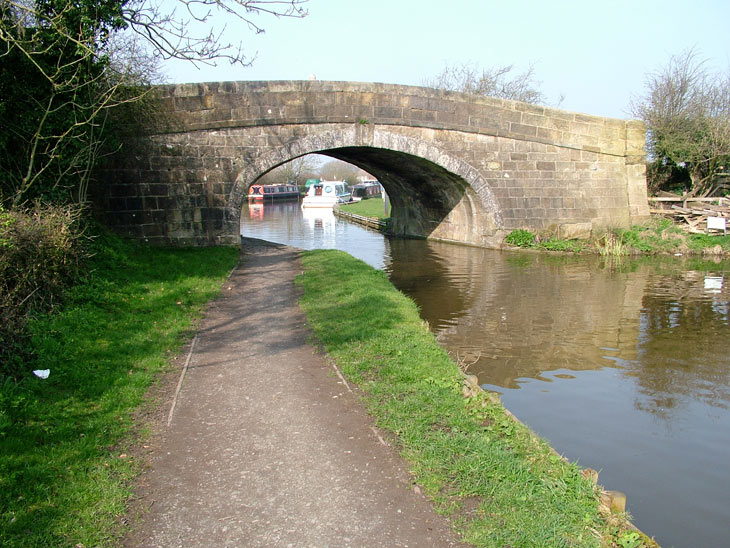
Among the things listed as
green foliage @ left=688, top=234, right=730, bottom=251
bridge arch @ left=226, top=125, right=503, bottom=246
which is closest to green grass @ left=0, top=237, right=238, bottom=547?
bridge arch @ left=226, top=125, right=503, bottom=246

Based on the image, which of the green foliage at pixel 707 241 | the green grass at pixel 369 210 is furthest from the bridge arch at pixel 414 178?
the green grass at pixel 369 210

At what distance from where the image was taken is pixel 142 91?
11.9 m

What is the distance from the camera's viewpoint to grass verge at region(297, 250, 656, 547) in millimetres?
3396

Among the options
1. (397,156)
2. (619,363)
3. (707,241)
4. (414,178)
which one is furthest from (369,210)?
(619,363)

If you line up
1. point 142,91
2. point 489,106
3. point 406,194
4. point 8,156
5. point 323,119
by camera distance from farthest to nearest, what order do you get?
point 406,194 → point 489,106 → point 323,119 → point 142,91 → point 8,156

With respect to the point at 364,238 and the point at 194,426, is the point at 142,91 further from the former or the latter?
the point at 364,238

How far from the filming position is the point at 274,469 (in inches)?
157

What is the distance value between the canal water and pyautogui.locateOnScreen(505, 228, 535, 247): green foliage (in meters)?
1.41

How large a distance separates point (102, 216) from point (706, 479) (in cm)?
1256

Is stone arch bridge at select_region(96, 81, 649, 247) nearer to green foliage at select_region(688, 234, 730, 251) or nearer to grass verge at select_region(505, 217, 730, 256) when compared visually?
grass verge at select_region(505, 217, 730, 256)

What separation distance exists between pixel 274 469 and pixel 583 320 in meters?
7.06

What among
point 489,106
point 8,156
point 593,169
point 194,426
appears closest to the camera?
point 194,426

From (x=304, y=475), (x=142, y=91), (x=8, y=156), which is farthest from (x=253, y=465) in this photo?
(x=142, y=91)

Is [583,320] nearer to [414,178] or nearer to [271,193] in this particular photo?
[414,178]
